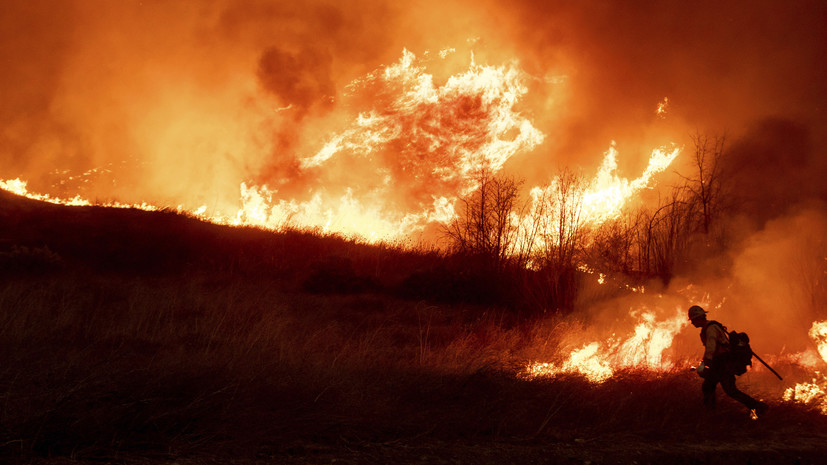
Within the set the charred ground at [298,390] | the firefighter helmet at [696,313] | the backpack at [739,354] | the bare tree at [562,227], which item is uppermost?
the bare tree at [562,227]

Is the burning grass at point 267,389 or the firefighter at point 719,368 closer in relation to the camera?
the burning grass at point 267,389

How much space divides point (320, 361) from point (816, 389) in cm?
Answer: 946

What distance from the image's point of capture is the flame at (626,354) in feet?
32.3

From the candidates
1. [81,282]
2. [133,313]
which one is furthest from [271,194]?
[133,313]

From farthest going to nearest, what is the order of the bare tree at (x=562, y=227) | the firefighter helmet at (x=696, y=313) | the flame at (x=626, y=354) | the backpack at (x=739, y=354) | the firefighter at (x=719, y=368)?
the bare tree at (x=562, y=227) < the flame at (x=626, y=354) < the firefighter helmet at (x=696, y=313) < the firefighter at (x=719, y=368) < the backpack at (x=739, y=354)

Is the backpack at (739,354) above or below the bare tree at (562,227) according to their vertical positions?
below

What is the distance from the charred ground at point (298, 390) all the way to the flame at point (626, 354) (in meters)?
0.60

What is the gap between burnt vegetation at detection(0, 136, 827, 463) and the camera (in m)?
5.18

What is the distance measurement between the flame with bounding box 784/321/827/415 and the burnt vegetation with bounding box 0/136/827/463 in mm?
949

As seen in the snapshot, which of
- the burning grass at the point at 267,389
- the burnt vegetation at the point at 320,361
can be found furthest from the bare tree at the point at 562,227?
the burning grass at the point at 267,389

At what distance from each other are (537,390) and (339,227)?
20.1m

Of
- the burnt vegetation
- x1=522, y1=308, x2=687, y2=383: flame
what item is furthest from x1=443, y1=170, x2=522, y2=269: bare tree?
x1=522, y1=308, x2=687, y2=383: flame

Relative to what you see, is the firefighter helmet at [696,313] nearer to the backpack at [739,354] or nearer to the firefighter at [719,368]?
the firefighter at [719,368]

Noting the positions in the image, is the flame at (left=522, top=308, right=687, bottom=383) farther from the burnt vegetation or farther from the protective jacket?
the protective jacket
